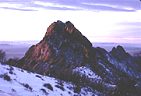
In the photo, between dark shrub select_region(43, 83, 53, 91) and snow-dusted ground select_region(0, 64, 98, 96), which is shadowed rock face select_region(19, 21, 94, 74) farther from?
dark shrub select_region(43, 83, 53, 91)

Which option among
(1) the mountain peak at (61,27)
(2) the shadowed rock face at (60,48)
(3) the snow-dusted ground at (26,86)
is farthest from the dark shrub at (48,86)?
(1) the mountain peak at (61,27)

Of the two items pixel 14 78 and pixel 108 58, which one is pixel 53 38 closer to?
pixel 108 58

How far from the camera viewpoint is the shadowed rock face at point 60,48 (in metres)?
168

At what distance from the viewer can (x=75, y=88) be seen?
3475 cm

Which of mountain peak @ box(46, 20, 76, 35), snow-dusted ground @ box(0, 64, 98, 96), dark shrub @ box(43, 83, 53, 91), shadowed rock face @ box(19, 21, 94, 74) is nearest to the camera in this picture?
snow-dusted ground @ box(0, 64, 98, 96)

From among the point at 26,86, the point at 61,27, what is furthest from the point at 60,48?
the point at 26,86

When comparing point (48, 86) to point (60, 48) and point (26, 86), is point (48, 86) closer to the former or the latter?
point (26, 86)

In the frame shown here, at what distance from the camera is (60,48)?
17550 cm

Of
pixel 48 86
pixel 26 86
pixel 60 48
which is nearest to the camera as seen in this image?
pixel 26 86

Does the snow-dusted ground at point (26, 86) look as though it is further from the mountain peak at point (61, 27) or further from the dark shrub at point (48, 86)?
the mountain peak at point (61, 27)

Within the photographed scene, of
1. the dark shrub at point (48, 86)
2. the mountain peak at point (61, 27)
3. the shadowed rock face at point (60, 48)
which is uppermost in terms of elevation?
the dark shrub at point (48, 86)

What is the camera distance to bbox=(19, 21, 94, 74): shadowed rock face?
550 feet

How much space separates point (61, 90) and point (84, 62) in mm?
129628

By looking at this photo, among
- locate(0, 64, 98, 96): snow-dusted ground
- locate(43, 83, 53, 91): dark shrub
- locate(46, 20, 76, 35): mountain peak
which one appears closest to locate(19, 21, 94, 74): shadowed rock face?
locate(46, 20, 76, 35): mountain peak
